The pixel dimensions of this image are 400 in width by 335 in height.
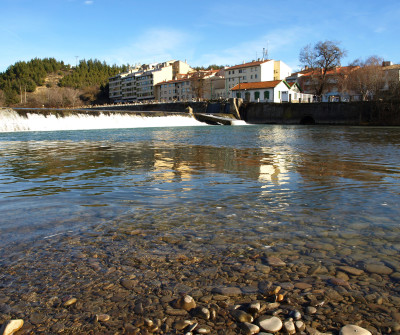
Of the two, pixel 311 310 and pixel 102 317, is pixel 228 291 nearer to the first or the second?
pixel 311 310

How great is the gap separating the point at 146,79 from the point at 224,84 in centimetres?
3614

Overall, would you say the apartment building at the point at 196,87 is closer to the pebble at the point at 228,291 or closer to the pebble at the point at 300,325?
the pebble at the point at 228,291

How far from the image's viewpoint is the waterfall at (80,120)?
104ft

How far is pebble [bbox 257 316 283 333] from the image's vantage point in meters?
1.89

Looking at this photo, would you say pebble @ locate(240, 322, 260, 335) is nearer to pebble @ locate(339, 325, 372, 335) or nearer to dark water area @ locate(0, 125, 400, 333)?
pebble @ locate(339, 325, 372, 335)

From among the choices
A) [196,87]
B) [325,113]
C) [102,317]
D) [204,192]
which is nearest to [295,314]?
[102,317]

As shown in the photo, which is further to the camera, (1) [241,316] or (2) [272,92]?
(2) [272,92]

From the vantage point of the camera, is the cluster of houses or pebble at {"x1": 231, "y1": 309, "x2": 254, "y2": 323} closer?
pebble at {"x1": 231, "y1": 309, "x2": 254, "y2": 323}

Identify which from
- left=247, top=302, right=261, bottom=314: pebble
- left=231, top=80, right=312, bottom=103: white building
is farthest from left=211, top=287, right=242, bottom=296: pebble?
left=231, top=80, right=312, bottom=103: white building

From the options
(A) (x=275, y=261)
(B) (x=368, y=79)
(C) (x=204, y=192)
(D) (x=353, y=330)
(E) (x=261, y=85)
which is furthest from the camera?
(E) (x=261, y=85)

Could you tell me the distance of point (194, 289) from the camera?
2.35 meters

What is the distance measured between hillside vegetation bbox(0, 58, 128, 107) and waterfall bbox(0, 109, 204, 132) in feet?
288

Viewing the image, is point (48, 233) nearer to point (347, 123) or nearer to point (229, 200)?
point (229, 200)

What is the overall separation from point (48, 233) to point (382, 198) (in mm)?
4688
